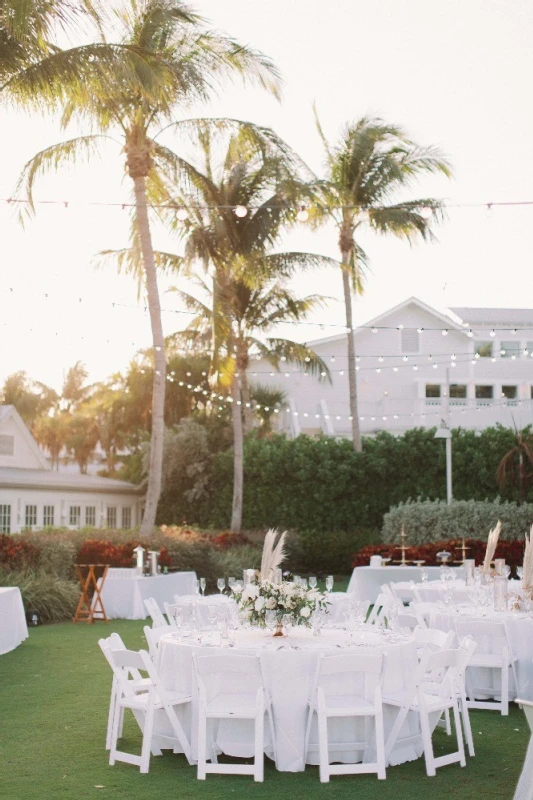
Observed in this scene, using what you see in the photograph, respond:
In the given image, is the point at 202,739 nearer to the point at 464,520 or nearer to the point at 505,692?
the point at 505,692

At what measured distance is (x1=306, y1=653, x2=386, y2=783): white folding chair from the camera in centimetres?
674

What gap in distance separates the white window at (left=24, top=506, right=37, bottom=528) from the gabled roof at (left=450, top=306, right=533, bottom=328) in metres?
15.7

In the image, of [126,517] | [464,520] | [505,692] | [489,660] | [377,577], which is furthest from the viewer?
[126,517]

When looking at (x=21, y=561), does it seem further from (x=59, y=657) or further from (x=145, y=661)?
(x=145, y=661)

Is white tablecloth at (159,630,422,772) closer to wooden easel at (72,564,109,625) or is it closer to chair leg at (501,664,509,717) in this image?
chair leg at (501,664,509,717)

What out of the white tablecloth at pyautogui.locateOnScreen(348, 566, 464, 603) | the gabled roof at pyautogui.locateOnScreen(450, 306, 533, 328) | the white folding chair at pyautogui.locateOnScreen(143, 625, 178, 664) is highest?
the gabled roof at pyautogui.locateOnScreen(450, 306, 533, 328)

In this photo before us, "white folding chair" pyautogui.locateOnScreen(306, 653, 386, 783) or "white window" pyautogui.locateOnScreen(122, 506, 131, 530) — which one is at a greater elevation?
"white window" pyautogui.locateOnScreen(122, 506, 131, 530)

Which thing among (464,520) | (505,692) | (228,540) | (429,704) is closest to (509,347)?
(464,520)

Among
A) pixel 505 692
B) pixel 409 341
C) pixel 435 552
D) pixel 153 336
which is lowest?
pixel 505 692

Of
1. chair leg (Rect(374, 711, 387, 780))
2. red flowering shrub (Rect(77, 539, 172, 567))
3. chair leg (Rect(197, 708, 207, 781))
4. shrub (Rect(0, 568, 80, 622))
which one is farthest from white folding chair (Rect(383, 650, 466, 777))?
red flowering shrub (Rect(77, 539, 172, 567))

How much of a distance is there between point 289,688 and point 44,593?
10.9 meters

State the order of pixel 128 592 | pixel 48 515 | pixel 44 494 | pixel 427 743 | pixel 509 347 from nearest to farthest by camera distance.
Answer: pixel 427 743, pixel 128 592, pixel 44 494, pixel 48 515, pixel 509 347

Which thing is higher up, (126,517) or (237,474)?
(237,474)

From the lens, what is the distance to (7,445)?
98.0 feet
